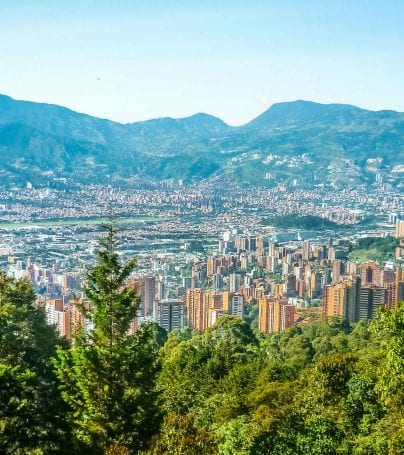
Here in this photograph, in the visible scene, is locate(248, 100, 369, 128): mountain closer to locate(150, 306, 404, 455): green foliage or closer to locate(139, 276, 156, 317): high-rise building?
locate(139, 276, 156, 317): high-rise building

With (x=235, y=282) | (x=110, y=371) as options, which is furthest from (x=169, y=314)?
(x=110, y=371)

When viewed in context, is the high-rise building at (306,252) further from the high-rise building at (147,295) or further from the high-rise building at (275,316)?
the high-rise building at (275,316)

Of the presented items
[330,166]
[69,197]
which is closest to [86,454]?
[69,197]

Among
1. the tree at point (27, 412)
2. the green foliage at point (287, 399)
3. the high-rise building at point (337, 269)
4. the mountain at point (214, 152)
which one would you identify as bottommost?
the high-rise building at point (337, 269)

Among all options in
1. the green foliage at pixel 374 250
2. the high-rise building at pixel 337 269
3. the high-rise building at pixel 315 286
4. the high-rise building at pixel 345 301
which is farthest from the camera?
the green foliage at pixel 374 250

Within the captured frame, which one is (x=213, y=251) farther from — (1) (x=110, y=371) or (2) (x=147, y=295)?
(1) (x=110, y=371)

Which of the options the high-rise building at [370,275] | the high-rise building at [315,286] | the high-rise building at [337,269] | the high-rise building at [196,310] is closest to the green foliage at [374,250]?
the high-rise building at [337,269]
